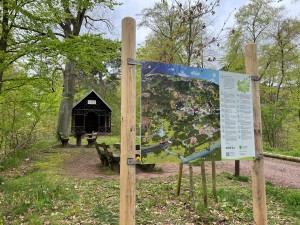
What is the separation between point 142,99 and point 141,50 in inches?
469

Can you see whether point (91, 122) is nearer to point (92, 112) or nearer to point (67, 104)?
point (92, 112)

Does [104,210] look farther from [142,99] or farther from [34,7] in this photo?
[34,7]

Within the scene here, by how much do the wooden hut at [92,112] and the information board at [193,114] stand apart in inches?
563

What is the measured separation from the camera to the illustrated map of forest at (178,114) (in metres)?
2.62

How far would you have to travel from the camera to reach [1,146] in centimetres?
667

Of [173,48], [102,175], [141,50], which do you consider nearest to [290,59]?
[141,50]

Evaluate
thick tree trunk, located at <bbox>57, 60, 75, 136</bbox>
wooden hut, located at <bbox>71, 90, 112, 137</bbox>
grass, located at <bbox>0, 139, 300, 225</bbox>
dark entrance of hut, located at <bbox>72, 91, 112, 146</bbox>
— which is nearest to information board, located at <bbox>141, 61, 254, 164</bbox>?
grass, located at <bbox>0, 139, 300, 225</bbox>

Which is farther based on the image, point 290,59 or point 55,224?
point 290,59

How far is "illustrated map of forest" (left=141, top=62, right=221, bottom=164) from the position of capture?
2625mm

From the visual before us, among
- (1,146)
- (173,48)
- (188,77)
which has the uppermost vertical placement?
(173,48)

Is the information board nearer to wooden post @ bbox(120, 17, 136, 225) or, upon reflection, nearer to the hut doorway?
wooden post @ bbox(120, 17, 136, 225)

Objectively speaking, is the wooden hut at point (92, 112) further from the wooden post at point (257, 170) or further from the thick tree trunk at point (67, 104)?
the wooden post at point (257, 170)

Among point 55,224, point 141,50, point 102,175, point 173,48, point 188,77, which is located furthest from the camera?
point 141,50

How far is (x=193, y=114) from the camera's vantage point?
9.59 ft
